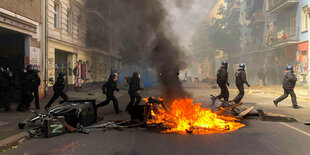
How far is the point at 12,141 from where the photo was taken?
190 inches

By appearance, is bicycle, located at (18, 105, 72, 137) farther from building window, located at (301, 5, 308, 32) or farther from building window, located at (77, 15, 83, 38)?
building window, located at (301, 5, 308, 32)

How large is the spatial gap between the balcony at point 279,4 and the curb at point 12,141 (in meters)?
24.6

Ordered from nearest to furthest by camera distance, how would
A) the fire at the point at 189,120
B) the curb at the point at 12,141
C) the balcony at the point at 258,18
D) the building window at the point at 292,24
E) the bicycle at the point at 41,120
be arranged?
the curb at the point at 12,141, the bicycle at the point at 41,120, the fire at the point at 189,120, the building window at the point at 292,24, the balcony at the point at 258,18

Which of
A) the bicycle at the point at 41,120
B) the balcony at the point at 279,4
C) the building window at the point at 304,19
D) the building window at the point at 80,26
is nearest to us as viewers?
the bicycle at the point at 41,120

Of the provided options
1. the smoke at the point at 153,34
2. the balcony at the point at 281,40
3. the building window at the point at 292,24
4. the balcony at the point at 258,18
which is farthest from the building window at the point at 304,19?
the smoke at the point at 153,34

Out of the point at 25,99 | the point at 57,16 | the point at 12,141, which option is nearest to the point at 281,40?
the point at 57,16

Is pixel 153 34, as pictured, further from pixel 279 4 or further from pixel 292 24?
pixel 279 4

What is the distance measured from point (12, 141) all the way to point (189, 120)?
365 cm

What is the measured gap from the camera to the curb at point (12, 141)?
4.58 meters

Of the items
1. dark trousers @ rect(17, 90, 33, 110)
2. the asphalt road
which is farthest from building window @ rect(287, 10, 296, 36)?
dark trousers @ rect(17, 90, 33, 110)

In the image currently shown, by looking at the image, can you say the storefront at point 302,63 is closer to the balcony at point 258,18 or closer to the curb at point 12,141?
the balcony at point 258,18

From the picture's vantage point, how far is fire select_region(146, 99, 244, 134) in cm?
570

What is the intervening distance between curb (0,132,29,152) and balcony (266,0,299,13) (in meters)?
24.6

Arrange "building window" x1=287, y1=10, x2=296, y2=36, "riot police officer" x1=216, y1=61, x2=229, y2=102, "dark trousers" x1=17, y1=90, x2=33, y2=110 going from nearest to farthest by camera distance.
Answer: "dark trousers" x1=17, y1=90, x2=33, y2=110 < "riot police officer" x1=216, y1=61, x2=229, y2=102 < "building window" x1=287, y1=10, x2=296, y2=36
